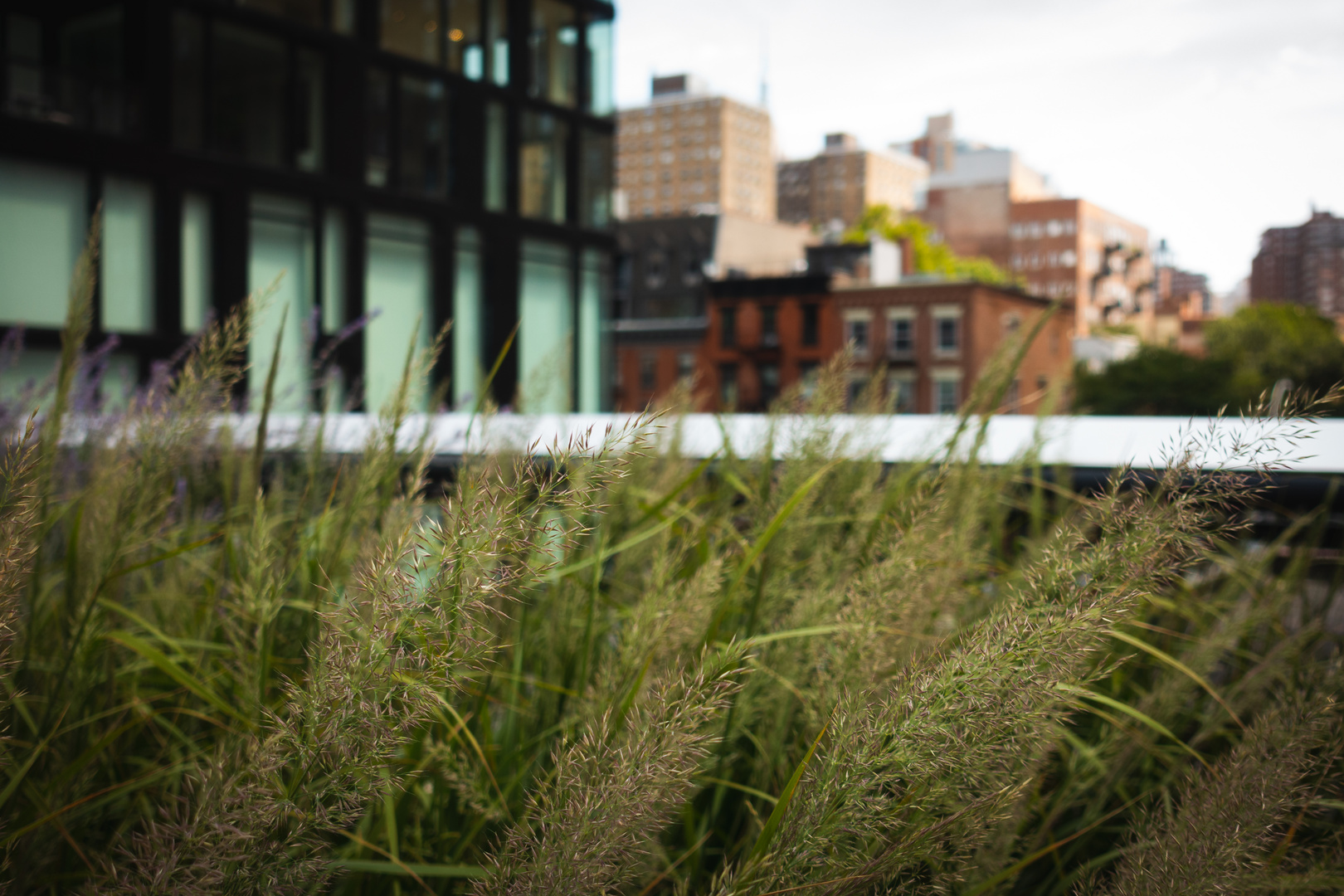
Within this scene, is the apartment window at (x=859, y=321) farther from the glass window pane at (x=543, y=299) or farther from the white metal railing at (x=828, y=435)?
the white metal railing at (x=828, y=435)

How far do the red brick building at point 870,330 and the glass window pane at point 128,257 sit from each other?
1037 inches

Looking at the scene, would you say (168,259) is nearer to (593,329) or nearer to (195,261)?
(195,261)

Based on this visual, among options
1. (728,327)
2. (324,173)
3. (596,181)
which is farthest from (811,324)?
(324,173)

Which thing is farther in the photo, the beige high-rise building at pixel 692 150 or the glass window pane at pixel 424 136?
the beige high-rise building at pixel 692 150

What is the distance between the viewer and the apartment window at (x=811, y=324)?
39.5 m

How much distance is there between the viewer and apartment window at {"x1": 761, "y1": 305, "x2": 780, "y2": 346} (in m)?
40.2

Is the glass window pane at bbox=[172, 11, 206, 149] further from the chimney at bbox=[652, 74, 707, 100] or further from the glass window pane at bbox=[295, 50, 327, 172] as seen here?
the chimney at bbox=[652, 74, 707, 100]

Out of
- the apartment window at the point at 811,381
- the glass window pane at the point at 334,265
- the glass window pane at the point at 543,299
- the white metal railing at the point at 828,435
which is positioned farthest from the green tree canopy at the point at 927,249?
the apartment window at the point at 811,381

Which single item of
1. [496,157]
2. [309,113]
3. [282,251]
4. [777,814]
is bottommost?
[777,814]

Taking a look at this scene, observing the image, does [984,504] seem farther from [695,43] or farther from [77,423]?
[695,43]

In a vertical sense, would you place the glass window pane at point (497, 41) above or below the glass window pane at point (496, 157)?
above

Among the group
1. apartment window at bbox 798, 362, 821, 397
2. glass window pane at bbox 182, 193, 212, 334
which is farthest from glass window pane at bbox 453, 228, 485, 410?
apartment window at bbox 798, 362, 821, 397

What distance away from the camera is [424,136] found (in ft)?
45.0

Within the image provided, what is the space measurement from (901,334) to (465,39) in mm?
27893
